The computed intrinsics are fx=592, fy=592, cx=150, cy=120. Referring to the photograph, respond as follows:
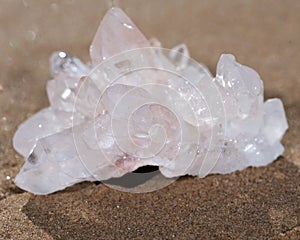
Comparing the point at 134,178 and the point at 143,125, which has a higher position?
the point at 143,125

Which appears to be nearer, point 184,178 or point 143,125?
point 143,125

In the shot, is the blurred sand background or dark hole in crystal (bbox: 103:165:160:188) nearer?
the blurred sand background

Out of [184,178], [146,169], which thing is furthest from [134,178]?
[184,178]

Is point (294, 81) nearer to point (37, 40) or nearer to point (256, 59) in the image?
point (256, 59)

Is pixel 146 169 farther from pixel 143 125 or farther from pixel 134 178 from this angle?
pixel 143 125

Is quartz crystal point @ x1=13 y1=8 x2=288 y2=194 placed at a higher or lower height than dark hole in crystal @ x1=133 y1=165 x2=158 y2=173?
higher
